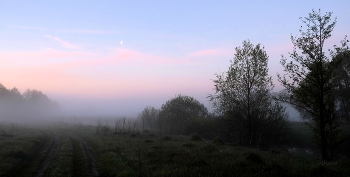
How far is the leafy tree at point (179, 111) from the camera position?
5960 centimetres

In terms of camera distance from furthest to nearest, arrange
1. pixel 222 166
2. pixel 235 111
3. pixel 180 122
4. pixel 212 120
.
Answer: pixel 180 122 → pixel 212 120 → pixel 235 111 → pixel 222 166

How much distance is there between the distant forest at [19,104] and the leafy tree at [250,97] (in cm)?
11233

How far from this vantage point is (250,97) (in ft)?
90.7

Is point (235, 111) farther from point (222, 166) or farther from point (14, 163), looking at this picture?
point (14, 163)

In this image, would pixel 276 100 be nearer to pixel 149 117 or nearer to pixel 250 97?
pixel 250 97

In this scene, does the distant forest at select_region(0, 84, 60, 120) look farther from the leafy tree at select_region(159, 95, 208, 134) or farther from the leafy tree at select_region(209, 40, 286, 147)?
the leafy tree at select_region(209, 40, 286, 147)

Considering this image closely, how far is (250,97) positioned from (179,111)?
34435 millimetres

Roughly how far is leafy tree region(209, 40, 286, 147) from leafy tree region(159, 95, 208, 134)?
28.7 metres

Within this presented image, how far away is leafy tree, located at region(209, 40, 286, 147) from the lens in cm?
2723

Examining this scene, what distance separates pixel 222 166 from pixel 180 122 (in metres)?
46.0

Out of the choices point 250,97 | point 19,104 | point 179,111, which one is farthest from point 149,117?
point 19,104

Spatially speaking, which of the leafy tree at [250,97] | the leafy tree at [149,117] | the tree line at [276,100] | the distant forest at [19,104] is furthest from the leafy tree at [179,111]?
the distant forest at [19,104]

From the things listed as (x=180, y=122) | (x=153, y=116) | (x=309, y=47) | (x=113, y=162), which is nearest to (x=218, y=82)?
(x=309, y=47)

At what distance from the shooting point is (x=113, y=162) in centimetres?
1638
